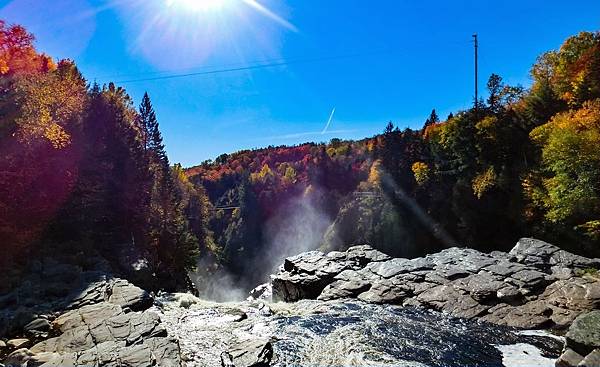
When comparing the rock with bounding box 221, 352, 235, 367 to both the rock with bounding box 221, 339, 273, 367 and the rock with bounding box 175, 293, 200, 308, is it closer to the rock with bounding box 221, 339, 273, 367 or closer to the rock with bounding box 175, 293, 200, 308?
the rock with bounding box 221, 339, 273, 367

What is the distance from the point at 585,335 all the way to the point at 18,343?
18818 mm

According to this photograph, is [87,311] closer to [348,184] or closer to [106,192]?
[106,192]

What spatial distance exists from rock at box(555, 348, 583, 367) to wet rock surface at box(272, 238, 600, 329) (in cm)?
684

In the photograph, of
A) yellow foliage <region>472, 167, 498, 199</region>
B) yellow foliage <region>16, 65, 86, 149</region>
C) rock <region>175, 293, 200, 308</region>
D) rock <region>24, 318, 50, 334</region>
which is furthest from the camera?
yellow foliage <region>472, 167, 498, 199</region>

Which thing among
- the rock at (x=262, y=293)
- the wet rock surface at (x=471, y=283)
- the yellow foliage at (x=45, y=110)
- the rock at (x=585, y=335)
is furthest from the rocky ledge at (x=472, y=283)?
the yellow foliage at (x=45, y=110)

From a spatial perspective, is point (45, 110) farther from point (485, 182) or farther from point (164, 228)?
point (485, 182)

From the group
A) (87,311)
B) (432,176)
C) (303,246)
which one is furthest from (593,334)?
(303,246)

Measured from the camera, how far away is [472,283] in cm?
2309

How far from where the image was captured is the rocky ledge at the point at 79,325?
11.4m

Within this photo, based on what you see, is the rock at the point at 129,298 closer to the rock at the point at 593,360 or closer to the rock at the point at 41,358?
the rock at the point at 41,358

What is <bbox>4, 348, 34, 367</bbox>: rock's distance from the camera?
11.1 metres

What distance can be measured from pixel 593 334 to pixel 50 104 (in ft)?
120

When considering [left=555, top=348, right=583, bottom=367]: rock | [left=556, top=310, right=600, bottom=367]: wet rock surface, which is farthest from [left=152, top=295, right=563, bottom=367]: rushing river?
[left=556, top=310, right=600, bottom=367]: wet rock surface

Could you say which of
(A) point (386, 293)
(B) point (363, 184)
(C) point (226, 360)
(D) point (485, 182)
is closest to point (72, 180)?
Answer: (C) point (226, 360)
